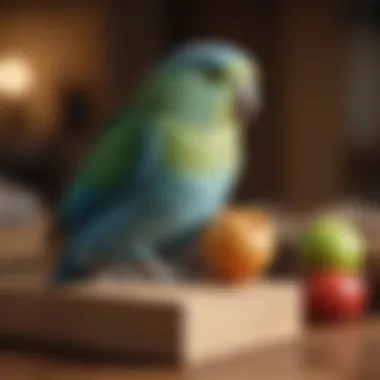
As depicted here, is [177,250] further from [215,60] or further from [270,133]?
[270,133]

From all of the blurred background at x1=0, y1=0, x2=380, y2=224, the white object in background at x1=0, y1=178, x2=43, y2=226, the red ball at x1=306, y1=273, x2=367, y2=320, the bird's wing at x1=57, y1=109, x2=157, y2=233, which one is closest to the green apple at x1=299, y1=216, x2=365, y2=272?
the red ball at x1=306, y1=273, x2=367, y2=320

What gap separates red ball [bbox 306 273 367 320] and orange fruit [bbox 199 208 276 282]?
118mm

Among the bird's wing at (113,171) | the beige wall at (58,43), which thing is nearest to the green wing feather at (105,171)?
the bird's wing at (113,171)

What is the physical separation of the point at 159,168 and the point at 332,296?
0.23 m

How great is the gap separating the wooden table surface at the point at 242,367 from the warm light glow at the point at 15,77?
264 centimetres

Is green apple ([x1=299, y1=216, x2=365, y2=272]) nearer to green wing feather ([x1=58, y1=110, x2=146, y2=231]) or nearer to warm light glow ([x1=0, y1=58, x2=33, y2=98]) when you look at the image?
green wing feather ([x1=58, y1=110, x2=146, y2=231])

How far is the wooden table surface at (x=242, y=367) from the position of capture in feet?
1.90

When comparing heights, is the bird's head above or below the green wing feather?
above

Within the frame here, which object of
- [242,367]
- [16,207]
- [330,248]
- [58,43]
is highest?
[58,43]

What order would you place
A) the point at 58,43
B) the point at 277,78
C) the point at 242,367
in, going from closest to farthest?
the point at 242,367 → the point at 58,43 → the point at 277,78

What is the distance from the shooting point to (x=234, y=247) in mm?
700

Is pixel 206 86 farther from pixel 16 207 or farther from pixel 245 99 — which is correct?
pixel 16 207

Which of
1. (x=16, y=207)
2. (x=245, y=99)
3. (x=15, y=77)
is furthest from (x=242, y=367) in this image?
(x=15, y=77)

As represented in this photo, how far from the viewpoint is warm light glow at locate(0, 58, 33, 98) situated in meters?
3.23
